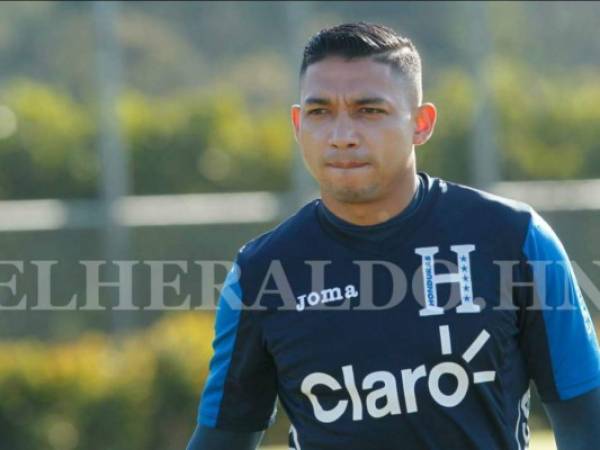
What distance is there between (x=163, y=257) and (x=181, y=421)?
1470 millimetres

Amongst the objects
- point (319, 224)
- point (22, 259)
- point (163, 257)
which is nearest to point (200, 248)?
point (163, 257)

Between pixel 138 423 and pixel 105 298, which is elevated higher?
pixel 105 298

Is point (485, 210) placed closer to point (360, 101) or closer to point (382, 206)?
point (382, 206)

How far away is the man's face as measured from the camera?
2988 mm

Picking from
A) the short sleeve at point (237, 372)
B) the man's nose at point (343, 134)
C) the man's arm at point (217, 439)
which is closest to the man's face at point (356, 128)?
the man's nose at point (343, 134)

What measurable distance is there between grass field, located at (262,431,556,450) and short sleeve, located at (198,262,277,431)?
160 inches

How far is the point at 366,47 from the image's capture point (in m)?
3.08

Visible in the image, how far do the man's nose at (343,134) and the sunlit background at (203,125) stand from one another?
6590 millimetres

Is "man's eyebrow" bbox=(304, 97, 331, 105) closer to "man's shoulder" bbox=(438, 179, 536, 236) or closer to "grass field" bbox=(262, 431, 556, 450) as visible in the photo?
"man's shoulder" bbox=(438, 179, 536, 236)

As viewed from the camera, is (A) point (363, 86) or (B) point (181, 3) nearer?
(A) point (363, 86)

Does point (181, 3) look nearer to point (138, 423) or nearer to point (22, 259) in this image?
point (22, 259)

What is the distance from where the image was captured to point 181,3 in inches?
387

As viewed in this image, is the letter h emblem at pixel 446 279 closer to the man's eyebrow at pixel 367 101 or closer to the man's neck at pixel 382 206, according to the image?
the man's neck at pixel 382 206

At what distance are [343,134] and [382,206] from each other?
0.72ft
